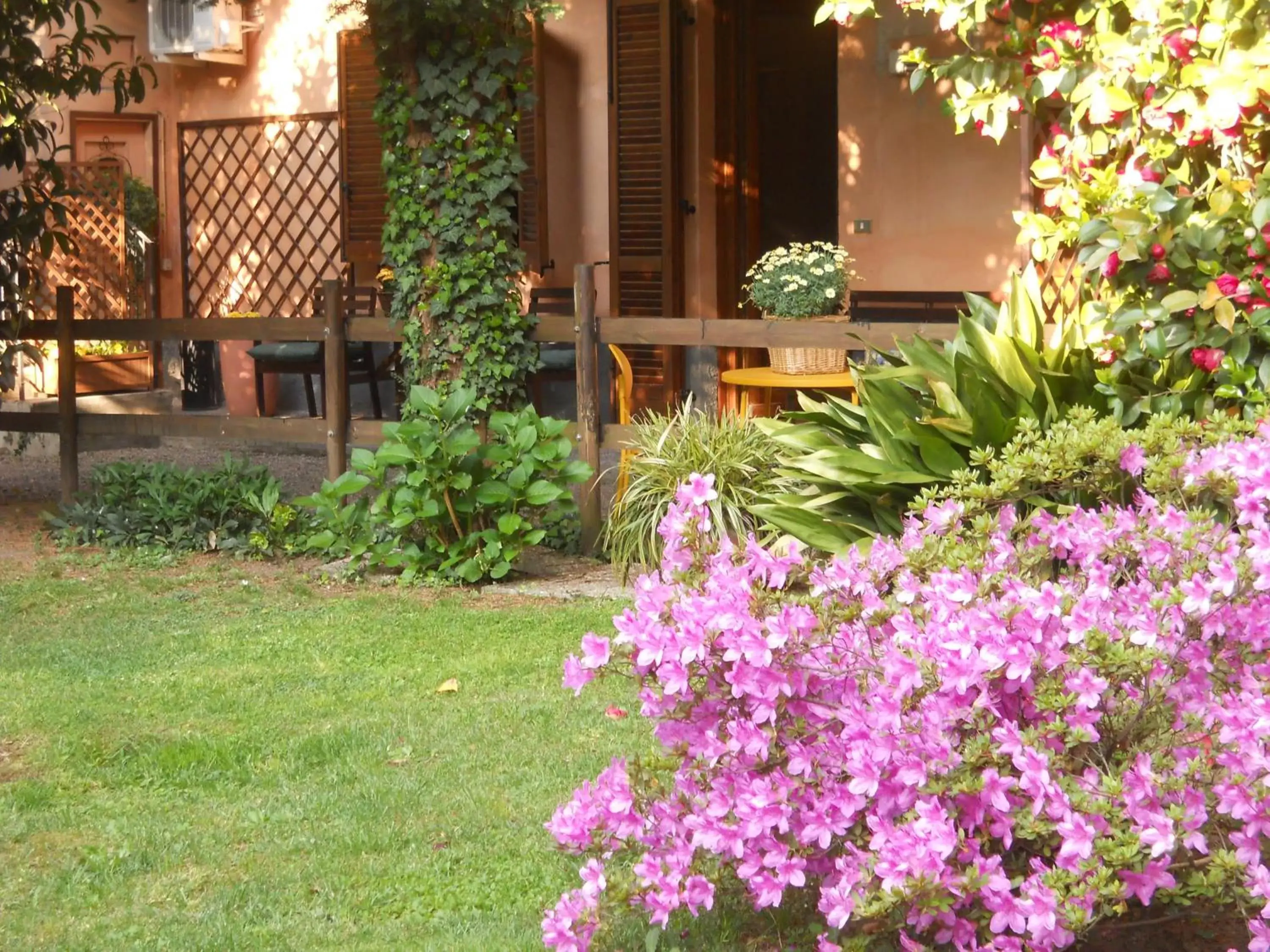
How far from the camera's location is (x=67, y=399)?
24.8 feet

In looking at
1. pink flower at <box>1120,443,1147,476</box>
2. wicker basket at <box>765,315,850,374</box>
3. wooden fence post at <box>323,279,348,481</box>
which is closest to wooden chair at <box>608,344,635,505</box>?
wicker basket at <box>765,315,850,374</box>

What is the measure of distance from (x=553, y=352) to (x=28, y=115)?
108 inches

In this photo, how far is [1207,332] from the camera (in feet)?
12.3

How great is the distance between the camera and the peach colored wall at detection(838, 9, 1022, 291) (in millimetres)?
7957

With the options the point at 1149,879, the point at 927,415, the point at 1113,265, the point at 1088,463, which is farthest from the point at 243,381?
the point at 1149,879

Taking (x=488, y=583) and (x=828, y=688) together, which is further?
(x=488, y=583)

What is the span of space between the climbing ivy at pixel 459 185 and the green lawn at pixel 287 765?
3.73ft

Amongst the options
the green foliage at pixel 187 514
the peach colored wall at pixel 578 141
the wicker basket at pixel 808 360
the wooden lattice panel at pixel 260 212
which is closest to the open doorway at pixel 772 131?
the peach colored wall at pixel 578 141

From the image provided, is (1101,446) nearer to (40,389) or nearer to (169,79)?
(40,389)

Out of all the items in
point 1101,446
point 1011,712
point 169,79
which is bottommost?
point 1011,712

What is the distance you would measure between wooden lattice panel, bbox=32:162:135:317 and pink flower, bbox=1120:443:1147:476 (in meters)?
9.01

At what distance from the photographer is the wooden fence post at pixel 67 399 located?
24.7 feet

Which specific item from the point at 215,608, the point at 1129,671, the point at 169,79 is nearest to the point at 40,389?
the point at 169,79

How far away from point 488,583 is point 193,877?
9.15ft
